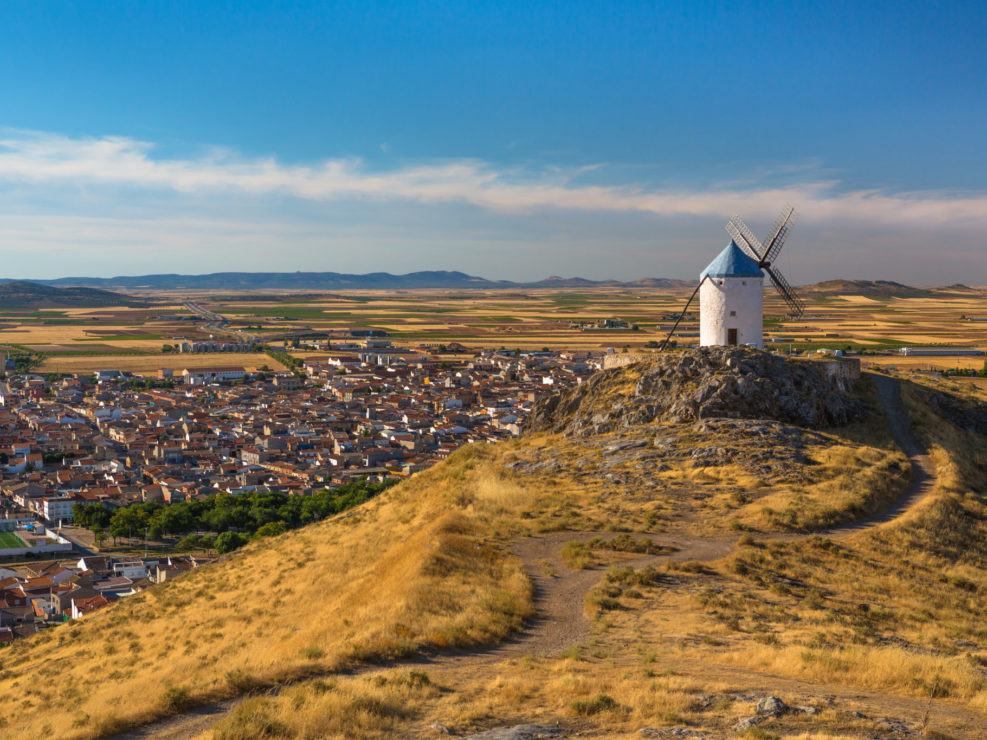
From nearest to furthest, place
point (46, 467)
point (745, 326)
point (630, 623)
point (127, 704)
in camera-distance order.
A: point (127, 704)
point (630, 623)
point (745, 326)
point (46, 467)

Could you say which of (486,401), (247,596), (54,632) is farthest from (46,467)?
(247,596)

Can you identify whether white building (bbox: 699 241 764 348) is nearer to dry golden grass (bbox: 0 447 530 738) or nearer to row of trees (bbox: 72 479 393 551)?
dry golden grass (bbox: 0 447 530 738)

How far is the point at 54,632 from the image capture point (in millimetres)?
22031

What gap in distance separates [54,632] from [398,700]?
16.4m

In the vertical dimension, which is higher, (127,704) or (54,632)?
(127,704)

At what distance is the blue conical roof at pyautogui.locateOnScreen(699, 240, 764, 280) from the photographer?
92.8ft

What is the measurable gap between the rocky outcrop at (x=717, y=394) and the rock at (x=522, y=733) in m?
17.2

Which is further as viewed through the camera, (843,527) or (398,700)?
(843,527)

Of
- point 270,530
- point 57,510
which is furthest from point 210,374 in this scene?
point 270,530

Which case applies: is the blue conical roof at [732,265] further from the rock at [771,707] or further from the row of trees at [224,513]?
the row of trees at [224,513]

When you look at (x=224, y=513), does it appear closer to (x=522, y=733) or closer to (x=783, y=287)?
(x=783, y=287)

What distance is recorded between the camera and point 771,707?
9.08 m

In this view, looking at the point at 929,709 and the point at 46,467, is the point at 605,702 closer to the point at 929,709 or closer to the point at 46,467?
the point at 929,709

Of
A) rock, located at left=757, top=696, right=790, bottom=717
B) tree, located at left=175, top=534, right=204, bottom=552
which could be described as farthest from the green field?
rock, located at left=757, top=696, right=790, bottom=717
